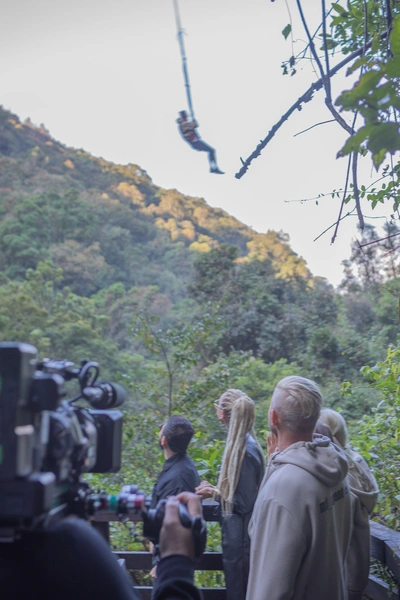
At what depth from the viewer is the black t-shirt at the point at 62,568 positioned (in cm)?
85

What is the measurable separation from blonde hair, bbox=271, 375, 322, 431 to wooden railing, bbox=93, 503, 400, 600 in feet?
3.27

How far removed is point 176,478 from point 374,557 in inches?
37.8

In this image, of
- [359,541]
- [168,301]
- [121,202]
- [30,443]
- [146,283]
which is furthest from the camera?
[121,202]

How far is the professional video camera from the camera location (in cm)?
78

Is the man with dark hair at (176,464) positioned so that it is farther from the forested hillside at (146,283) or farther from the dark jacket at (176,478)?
the forested hillside at (146,283)

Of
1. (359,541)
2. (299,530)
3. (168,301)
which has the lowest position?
(359,541)

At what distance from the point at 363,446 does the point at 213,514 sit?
4.88 ft

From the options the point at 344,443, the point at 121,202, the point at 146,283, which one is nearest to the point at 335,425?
the point at 344,443

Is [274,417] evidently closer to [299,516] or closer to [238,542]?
[299,516]

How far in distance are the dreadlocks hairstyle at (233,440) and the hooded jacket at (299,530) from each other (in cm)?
104

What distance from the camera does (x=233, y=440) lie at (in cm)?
290

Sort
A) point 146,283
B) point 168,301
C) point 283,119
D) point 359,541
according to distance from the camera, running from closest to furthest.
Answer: point 283,119 → point 359,541 → point 168,301 → point 146,283

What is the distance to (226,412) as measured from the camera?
3.04 meters

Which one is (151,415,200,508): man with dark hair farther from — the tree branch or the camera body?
the camera body
